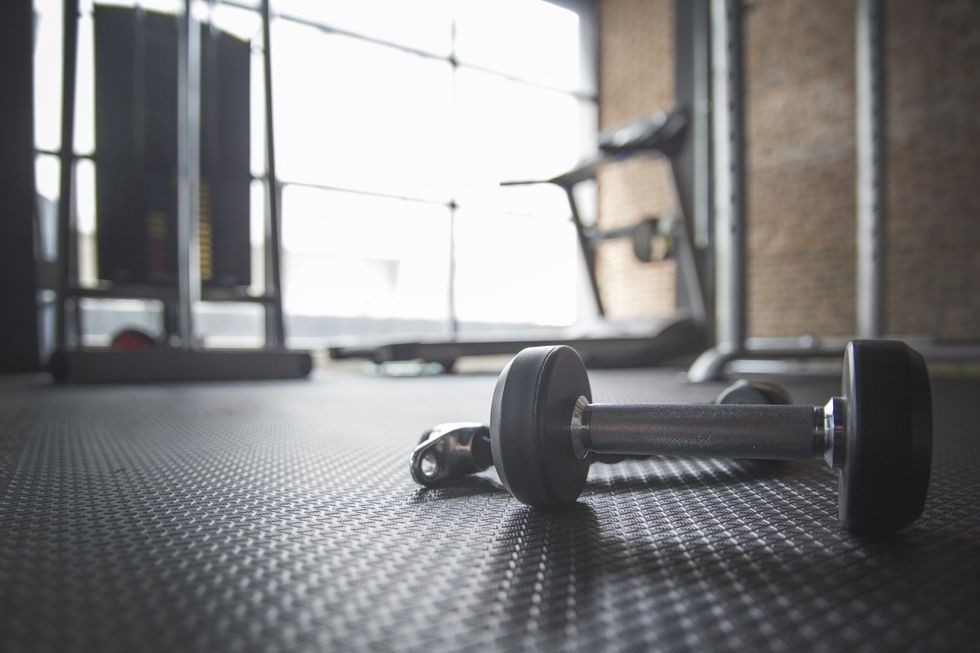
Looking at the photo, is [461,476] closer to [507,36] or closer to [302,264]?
[302,264]

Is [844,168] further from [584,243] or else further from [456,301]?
[456,301]

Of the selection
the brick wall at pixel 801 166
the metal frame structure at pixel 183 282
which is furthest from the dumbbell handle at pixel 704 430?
the brick wall at pixel 801 166

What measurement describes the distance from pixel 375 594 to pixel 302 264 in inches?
199

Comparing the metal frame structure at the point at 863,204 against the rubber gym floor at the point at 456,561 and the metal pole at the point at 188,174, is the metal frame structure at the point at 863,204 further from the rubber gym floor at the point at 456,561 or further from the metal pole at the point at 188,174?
the metal pole at the point at 188,174

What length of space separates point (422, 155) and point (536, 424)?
520 centimetres

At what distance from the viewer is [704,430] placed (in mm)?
553

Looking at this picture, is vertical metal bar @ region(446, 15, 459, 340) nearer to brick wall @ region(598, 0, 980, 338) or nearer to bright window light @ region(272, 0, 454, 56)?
bright window light @ region(272, 0, 454, 56)

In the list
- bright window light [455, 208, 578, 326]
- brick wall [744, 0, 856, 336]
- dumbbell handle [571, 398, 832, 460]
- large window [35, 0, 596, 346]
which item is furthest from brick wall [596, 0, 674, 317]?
dumbbell handle [571, 398, 832, 460]

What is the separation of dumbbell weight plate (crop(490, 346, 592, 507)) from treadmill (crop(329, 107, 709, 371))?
110 inches

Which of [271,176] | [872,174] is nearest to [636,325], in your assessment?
[872,174]

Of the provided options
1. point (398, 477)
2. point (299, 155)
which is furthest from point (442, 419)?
point (299, 155)

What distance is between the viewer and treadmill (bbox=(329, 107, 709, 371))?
3.48 m

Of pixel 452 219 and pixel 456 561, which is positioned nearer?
pixel 456 561

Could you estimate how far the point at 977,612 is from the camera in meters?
0.39
